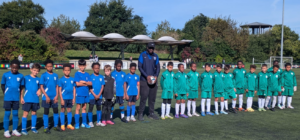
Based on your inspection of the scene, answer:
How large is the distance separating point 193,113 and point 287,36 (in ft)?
190

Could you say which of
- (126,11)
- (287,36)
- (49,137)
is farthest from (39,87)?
(287,36)

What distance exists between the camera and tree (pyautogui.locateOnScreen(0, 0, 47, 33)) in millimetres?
53625

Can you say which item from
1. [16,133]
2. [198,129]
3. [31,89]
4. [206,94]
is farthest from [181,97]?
[16,133]

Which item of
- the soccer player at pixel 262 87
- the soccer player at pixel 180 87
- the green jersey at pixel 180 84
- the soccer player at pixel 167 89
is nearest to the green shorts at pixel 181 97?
the soccer player at pixel 180 87

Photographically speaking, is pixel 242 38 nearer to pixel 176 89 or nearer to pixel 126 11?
pixel 126 11

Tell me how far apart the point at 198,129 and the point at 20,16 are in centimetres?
5757

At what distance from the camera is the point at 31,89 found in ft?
19.0

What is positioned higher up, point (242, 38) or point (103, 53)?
point (242, 38)

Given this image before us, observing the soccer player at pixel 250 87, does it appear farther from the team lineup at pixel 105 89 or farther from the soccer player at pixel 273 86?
the soccer player at pixel 273 86

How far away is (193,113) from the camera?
A: 7992 mm

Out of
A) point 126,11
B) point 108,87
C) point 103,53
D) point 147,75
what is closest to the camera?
point 108,87

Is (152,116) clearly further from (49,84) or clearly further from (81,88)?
(49,84)

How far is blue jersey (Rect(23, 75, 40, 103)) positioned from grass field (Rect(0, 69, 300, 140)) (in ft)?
2.56

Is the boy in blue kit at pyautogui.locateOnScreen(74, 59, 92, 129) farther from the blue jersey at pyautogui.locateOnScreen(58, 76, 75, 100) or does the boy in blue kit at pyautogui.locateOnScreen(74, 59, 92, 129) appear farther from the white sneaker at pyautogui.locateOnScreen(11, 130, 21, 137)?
the white sneaker at pyautogui.locateOnScreen(11, 130, 21, 137)
